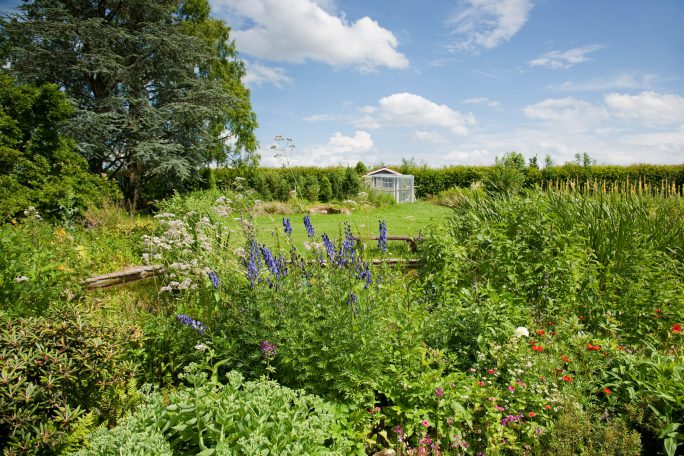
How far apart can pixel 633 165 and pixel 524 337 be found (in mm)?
24669

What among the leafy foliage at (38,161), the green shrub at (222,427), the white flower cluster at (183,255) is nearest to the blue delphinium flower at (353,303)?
the green shrub at (222,427)

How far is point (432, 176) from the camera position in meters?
25.6

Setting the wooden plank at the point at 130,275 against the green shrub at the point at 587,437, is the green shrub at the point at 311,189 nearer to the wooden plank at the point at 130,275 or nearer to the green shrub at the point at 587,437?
the wooden plank at the point at 130,275

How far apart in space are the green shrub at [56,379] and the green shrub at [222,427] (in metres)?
0.35

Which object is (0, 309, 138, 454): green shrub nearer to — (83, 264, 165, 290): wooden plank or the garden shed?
(83, 264, 165, 290): wooden plank

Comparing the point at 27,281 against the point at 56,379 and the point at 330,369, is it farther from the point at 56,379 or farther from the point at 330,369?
the point at 330,369

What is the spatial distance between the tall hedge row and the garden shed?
116 cm

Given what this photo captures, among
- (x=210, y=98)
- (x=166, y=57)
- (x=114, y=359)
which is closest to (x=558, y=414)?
(x=114, y=359)

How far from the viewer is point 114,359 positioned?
2.43 metres

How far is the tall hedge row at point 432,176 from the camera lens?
21469 millimetres

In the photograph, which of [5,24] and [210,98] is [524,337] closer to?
[210,98]

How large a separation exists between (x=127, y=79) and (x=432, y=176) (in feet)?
54.9

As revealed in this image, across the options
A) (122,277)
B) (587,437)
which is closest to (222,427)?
(587,437)

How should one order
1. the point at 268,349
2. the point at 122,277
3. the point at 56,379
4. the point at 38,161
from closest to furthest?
the point at 56,379, the point at 268,349, the point at 122,277, the point at 38,161
